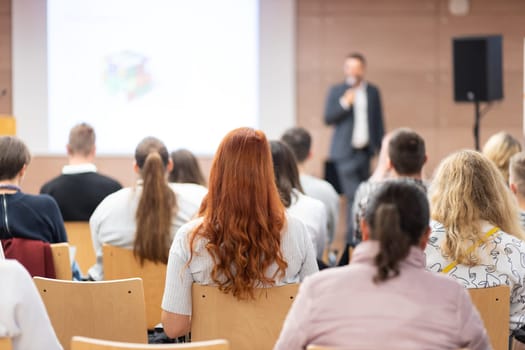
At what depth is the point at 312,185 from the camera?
4.69 m

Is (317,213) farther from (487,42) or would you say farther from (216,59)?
(216,59)

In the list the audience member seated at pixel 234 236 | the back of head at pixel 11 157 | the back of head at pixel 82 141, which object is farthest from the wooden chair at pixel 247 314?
the back of head at pixel 82 141

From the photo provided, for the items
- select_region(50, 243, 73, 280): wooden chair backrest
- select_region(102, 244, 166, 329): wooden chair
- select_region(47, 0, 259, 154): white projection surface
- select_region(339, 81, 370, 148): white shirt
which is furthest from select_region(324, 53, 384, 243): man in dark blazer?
select_region(50, 243, 73, 280): wooden chair backrest

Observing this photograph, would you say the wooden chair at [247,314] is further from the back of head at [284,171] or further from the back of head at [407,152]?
the back of head at [407,152]

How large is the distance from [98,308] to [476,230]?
138 centimetres

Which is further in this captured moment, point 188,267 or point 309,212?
point 309,212

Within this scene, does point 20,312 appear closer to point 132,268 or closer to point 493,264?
point 132,268

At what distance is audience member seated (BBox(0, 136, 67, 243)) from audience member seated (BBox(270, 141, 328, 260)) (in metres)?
1.05

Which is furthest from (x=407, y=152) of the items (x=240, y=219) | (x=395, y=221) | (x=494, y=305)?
(x=395, y=221)

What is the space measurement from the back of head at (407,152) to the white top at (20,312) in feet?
7.60

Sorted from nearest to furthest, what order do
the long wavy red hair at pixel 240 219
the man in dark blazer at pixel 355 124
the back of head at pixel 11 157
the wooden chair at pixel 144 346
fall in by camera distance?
the wooden chair at pixel 144 346, the long wavy red hair at pixel 240 219, the back of head at pixel 11 157, the man in dark blazer at pixel 355 124

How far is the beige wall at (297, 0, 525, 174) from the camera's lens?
791cm

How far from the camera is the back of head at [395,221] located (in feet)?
6.24

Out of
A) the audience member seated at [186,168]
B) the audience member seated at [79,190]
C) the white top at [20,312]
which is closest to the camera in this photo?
the white top at [20,312]
